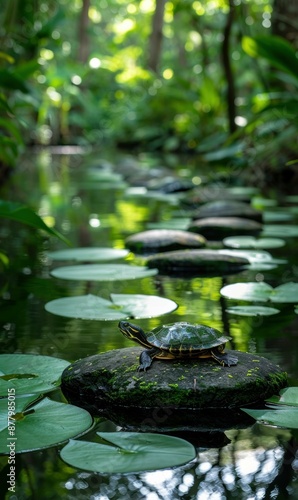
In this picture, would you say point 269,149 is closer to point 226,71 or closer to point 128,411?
point 226,71

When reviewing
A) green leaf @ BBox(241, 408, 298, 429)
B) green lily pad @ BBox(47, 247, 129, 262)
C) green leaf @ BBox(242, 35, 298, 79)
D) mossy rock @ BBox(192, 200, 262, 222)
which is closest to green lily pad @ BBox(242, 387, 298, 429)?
green leaf @ BBox(241, 408, 298, 429)

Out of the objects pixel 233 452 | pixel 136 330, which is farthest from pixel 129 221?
pixel 233 452

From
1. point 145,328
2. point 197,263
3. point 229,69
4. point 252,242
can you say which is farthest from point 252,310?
point 229,69

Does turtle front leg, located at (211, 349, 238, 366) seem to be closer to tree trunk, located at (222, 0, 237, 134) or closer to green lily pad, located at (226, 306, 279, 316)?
green lily pad, located at (226, 306, 279, 316)

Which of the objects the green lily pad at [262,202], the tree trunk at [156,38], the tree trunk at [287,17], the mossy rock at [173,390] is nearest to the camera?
the mossy rock at [173,390]

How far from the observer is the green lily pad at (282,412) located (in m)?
1.51

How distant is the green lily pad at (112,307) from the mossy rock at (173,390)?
56cm

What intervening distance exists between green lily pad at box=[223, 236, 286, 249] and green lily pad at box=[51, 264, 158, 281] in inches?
Answer: 26.7

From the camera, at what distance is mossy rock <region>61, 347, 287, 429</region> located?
5.23ft

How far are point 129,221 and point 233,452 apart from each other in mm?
3243

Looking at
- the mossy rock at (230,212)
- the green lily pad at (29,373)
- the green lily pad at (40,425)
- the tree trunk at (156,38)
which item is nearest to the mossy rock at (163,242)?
the mossy rock at (230,212)

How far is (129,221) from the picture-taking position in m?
4.60

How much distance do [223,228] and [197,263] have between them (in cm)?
95

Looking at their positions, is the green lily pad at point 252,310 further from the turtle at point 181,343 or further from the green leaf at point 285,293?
the turtle at point 181,343
